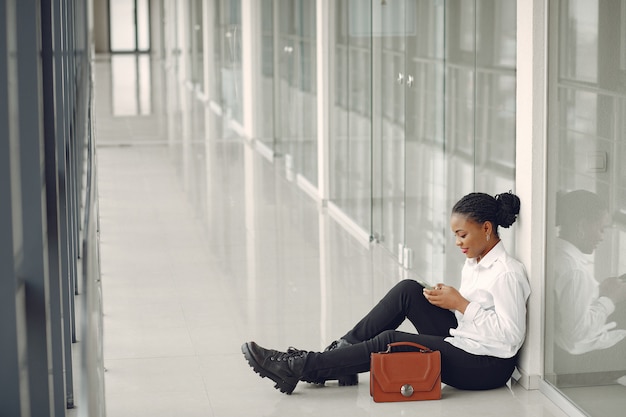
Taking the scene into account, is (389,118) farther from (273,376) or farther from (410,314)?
(273,376)

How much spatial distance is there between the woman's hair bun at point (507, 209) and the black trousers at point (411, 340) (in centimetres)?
48

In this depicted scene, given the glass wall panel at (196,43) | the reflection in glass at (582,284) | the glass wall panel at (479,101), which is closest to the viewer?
the reflection in glass at (582,284)

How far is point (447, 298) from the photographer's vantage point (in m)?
4.75

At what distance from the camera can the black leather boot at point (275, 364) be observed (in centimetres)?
473

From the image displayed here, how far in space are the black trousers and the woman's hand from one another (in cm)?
9

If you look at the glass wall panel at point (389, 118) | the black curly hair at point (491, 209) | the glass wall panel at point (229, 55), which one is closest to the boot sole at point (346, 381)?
the black curly hair at point (491, 209)

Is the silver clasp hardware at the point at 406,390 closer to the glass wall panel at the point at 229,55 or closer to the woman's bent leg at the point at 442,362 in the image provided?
the woman's bent leg at the point at 442,362

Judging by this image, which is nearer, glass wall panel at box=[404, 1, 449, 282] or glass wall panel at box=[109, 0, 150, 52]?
glass wall panel at box=[404, 1, 449, 282]

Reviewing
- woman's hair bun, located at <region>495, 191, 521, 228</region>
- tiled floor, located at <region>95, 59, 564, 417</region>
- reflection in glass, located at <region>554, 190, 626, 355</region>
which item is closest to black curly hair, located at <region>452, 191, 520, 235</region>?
woman's hair bun, located at <region>495, 191, 521, 228</region>

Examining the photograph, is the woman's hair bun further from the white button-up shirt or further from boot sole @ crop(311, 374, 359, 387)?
boot sole @ crop(311, 374, 359, 387)

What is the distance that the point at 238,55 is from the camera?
15797 millimetres

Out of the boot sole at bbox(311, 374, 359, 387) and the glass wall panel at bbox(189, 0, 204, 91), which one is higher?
the glass wall panel at bbox(189, 0, 204, 91)

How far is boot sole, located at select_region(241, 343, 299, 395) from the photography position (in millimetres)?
4738

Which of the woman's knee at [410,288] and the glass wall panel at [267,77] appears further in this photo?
the glass wall panel at [267,77]
